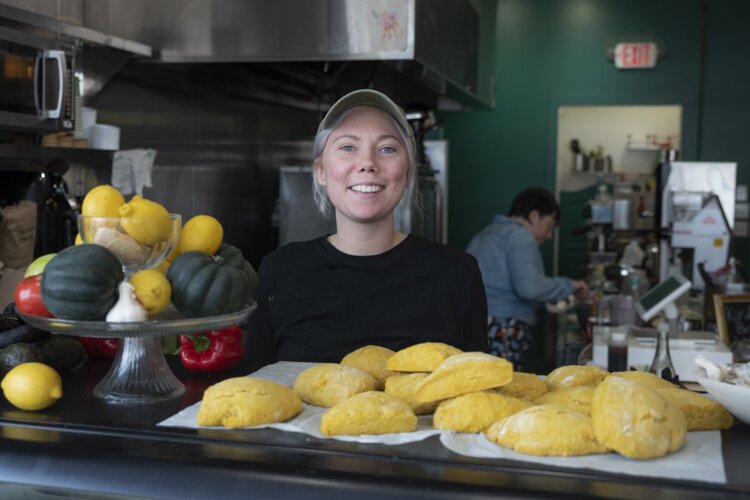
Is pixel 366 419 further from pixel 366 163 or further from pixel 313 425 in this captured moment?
pixel 366 163

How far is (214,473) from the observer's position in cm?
99

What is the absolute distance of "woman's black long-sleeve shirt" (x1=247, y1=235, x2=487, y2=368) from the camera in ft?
6.79

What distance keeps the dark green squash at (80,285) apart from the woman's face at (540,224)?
4.52 m

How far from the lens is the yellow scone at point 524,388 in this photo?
121 centimetres

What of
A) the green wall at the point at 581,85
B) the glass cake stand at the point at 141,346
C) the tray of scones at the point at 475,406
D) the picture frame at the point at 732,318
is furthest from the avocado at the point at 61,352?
the green wall at the point at 581,85

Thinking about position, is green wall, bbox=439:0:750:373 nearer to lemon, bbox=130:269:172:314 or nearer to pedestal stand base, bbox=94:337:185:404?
pedestal stand base, bbox=94:337:185:404

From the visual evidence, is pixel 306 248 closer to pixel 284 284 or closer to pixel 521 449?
pixel 284 284

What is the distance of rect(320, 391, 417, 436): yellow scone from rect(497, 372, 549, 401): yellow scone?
0.17 metres

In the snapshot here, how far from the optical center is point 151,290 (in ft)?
3.90

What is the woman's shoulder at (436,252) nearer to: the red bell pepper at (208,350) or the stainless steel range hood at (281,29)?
the red bell pepper at (208,350)

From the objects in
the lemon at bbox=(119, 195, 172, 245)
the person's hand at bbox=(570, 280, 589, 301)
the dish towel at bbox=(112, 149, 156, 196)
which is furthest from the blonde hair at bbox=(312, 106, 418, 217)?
the person's hand at bbox=(570, 280, 589, 301)

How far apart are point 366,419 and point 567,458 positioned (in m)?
0.25

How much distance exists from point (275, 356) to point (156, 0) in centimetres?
230

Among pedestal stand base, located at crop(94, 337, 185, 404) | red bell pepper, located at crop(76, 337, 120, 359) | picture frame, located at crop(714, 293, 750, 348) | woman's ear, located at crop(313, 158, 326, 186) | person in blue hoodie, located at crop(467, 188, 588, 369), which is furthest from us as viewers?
person in blue hoodie, located at crop(467, 188, 588, 369)
